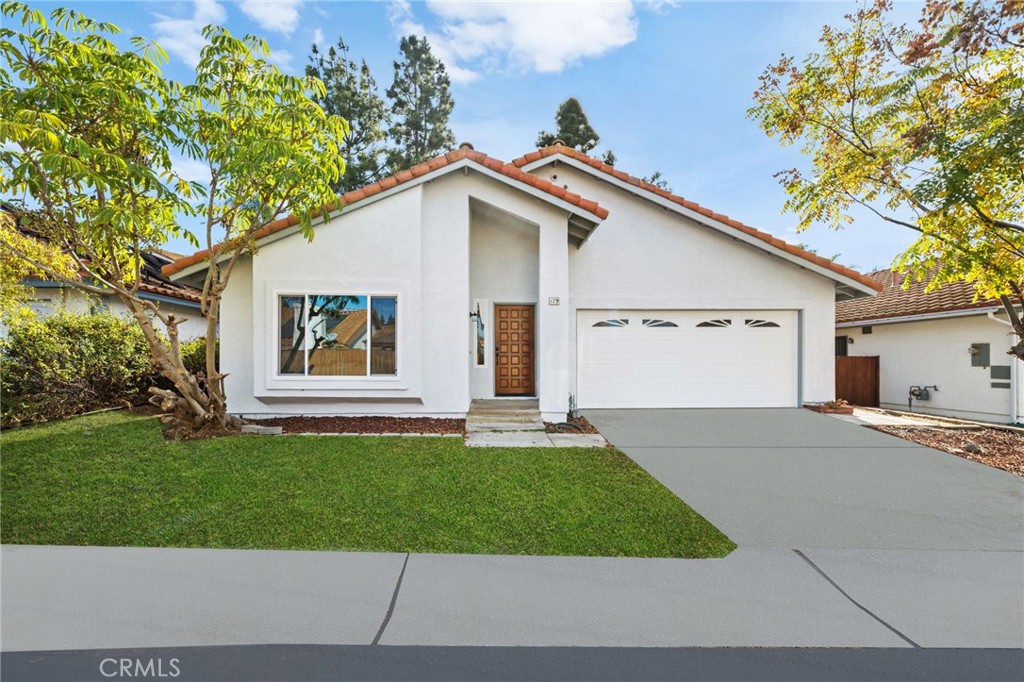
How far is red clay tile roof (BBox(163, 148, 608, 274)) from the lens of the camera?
8.91m

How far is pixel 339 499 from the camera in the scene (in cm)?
532

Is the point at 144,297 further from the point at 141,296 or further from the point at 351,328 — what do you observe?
the point at 351,328

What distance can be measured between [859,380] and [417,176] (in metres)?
15.2

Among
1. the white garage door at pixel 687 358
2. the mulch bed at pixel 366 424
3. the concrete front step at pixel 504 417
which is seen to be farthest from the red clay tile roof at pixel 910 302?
the mulch bed at pixel 366 424

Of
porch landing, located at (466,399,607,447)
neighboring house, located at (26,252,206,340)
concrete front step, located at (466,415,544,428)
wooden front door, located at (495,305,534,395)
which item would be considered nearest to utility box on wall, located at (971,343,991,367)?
porch landing, located at (466,399,607,447)

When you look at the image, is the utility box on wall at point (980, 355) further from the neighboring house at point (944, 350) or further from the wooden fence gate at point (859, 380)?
the wooden fence gate at point (859, 380)

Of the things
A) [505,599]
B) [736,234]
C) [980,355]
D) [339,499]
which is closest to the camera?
[505,599]

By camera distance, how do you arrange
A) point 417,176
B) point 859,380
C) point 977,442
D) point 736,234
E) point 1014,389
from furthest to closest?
point 859,380, point 1014,389, point 736,234, point 417,176, point 977,442

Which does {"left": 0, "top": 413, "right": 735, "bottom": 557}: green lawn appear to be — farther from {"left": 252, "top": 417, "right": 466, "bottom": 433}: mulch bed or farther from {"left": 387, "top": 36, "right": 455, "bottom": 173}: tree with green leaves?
{"left": 387, "top": 36, "right": 455, "bottom": 173}: tree with green leaves

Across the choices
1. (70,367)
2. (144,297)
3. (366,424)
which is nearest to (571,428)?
(366,424)

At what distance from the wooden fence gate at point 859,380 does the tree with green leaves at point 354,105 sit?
69.9 ft

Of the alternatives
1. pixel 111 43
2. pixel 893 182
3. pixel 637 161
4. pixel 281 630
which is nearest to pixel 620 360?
pixel 893 182

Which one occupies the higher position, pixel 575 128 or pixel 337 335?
pixel 575 128

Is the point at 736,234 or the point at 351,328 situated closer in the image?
the point at 351,328
